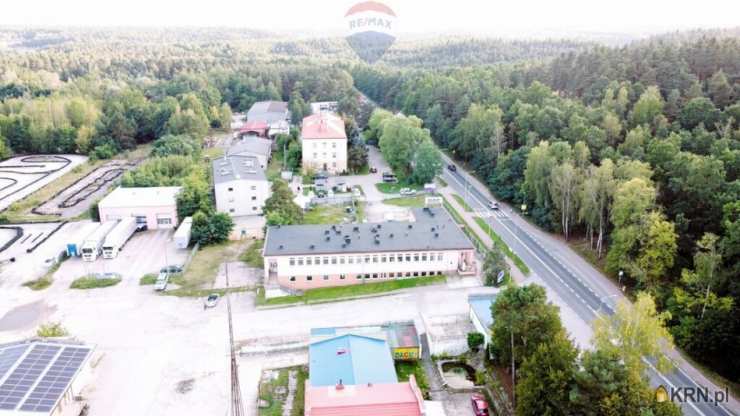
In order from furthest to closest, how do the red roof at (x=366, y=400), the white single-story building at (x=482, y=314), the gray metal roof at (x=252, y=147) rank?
the gray metal roof at (x=252, y=147) → the white single-story building at (x=482, y=314) → the red roof at (x=366, y=400)

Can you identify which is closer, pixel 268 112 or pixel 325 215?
pixel 325 215

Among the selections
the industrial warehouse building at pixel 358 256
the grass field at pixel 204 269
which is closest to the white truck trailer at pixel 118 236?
the grass field at pixel 204 269

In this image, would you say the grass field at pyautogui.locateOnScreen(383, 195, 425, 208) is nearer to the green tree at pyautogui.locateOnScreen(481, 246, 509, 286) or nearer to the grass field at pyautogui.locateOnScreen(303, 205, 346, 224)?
the grass field at pyautogui.locateOnScreen(303, 205, 346, 224)

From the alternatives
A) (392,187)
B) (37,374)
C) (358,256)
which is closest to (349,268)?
(358,256)

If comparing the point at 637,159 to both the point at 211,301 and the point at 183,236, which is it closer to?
Result: the point at 211,301

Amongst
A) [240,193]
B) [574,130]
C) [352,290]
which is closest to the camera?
[352,290]

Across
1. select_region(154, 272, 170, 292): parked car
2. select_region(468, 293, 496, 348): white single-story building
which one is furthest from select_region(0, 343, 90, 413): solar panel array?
select_region(468, 293, 496, 348): white single-story building

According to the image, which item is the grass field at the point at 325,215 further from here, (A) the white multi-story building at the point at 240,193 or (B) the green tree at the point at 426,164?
(B) the green tree at the point at 426,164
